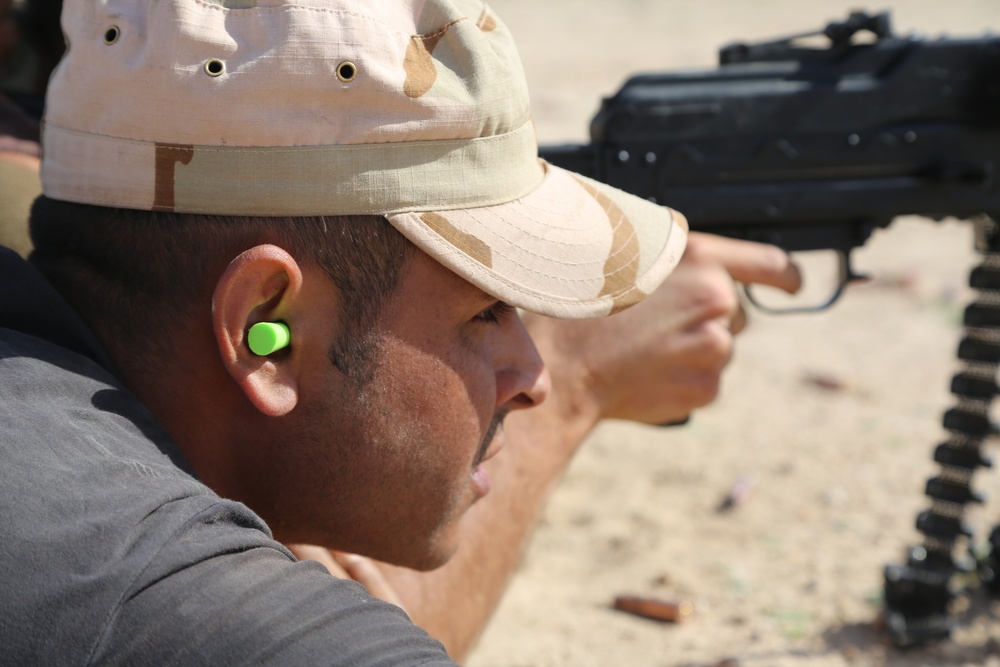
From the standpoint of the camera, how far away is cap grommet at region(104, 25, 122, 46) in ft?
4.83

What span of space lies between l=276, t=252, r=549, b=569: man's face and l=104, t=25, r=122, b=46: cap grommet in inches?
20.2

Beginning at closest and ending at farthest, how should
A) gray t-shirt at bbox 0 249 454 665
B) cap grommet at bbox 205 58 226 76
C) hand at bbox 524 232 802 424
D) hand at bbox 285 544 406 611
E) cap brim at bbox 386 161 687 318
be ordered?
gray t-shirt at bbox 0 249 454 665
cap grommet at bbox 205 58 226 76
cap brim at bbox 386 161 687 318
hand at bbox 285 544 406 611
hand at bbox 524 232 802 424

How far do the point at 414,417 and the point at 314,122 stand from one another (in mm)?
446

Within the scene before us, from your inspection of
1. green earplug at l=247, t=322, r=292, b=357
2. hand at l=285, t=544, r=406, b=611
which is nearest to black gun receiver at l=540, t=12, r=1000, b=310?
hand at l=285, t=544, r=406, b=611

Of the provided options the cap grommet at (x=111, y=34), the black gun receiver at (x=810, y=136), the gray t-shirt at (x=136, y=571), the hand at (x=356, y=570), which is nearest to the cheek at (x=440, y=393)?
the gray t-shirt at (x=136, y=571)

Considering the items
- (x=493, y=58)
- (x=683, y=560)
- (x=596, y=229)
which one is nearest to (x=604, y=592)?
(x=683, y=560)

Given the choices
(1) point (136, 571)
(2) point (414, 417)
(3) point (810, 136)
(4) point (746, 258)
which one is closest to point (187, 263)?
(2) point (414, 417)

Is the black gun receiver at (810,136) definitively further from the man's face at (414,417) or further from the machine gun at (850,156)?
the man's face at (414,417)

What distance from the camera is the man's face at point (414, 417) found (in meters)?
1.53

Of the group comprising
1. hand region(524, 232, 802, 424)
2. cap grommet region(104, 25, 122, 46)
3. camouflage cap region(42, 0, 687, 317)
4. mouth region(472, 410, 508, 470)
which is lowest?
hand region(524, 232, 802, 424)

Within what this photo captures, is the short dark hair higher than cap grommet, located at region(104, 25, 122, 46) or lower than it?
lower

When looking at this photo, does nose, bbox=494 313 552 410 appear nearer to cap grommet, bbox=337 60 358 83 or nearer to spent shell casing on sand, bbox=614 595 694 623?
cap grommet, bbox=337 60 358 83

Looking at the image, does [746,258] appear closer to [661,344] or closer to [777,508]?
[661,344]

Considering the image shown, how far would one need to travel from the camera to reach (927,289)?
5.43 metres
